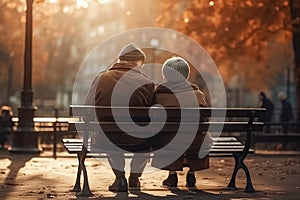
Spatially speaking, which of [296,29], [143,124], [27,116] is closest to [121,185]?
[143,124]

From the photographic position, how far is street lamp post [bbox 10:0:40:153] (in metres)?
17.4

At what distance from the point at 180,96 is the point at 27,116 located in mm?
7919

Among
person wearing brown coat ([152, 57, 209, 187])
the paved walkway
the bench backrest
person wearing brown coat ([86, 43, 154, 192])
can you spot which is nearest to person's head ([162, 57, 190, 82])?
person wearing brown coat ([152, 57, 209, 187])

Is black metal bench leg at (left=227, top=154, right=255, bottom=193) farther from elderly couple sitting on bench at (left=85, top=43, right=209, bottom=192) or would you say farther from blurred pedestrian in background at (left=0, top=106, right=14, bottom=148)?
blurred pedestrian in background at (left=0, top=106, right=14, bottom=148)

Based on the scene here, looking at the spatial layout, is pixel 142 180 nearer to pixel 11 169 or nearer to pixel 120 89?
pixel 120 89

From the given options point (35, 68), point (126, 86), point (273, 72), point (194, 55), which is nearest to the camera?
point (126, 86)

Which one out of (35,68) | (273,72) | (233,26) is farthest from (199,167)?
(35,68)

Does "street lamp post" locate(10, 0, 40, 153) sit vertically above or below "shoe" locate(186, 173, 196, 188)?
above

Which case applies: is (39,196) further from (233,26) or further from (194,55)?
(194,55)

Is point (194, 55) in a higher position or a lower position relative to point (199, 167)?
higher

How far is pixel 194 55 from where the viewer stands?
4516 cm

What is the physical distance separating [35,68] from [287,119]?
1152 inches

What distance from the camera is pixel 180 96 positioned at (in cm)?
1027

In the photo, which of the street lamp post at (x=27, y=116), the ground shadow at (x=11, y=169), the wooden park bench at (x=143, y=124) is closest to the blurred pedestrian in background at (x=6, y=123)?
the ground shadow at (x=11, y=169)
